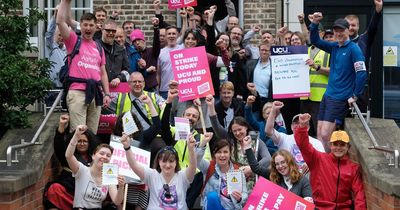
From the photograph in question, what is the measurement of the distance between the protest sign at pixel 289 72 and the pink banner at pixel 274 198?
251 centimetres

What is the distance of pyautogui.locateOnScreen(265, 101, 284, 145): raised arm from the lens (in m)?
10.2

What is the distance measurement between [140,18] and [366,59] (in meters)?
5.48

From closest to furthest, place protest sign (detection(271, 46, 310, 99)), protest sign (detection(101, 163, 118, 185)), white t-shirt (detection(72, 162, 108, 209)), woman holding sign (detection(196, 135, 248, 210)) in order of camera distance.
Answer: protest sign (detection(101, 163, 118, 185))
woman holding sign (detection(196, 135, 248, 210))
white t-shirt (detection(72, 162, 108, 209))
protest sign (detection(271, 46, 310, 99))

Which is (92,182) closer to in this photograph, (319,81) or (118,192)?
(118,192)

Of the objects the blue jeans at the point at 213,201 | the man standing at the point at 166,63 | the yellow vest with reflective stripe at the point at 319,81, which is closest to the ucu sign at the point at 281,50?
the yellow vest with reflective stripe at the point at 319,81

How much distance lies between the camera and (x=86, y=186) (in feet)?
32.0

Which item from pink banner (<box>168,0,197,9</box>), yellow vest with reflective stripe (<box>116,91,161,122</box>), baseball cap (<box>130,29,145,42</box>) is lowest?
yellow vest with reflective stripe (<box>116,91,161,122</box>)

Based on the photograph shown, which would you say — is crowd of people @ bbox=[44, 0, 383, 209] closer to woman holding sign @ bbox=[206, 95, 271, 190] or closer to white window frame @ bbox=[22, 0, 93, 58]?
woman holding sign @ bbox=[206, 95, 271, 190]

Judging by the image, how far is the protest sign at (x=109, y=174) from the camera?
29.9 ft

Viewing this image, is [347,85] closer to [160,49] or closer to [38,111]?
[160,49]

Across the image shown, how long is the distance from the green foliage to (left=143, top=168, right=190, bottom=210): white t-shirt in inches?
77.7

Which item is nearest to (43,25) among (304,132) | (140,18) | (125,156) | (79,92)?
(140,18)

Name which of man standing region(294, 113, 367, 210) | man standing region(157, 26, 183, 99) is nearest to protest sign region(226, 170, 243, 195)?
man standing region(294, 113, 367, 210)

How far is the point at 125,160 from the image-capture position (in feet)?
32.5
